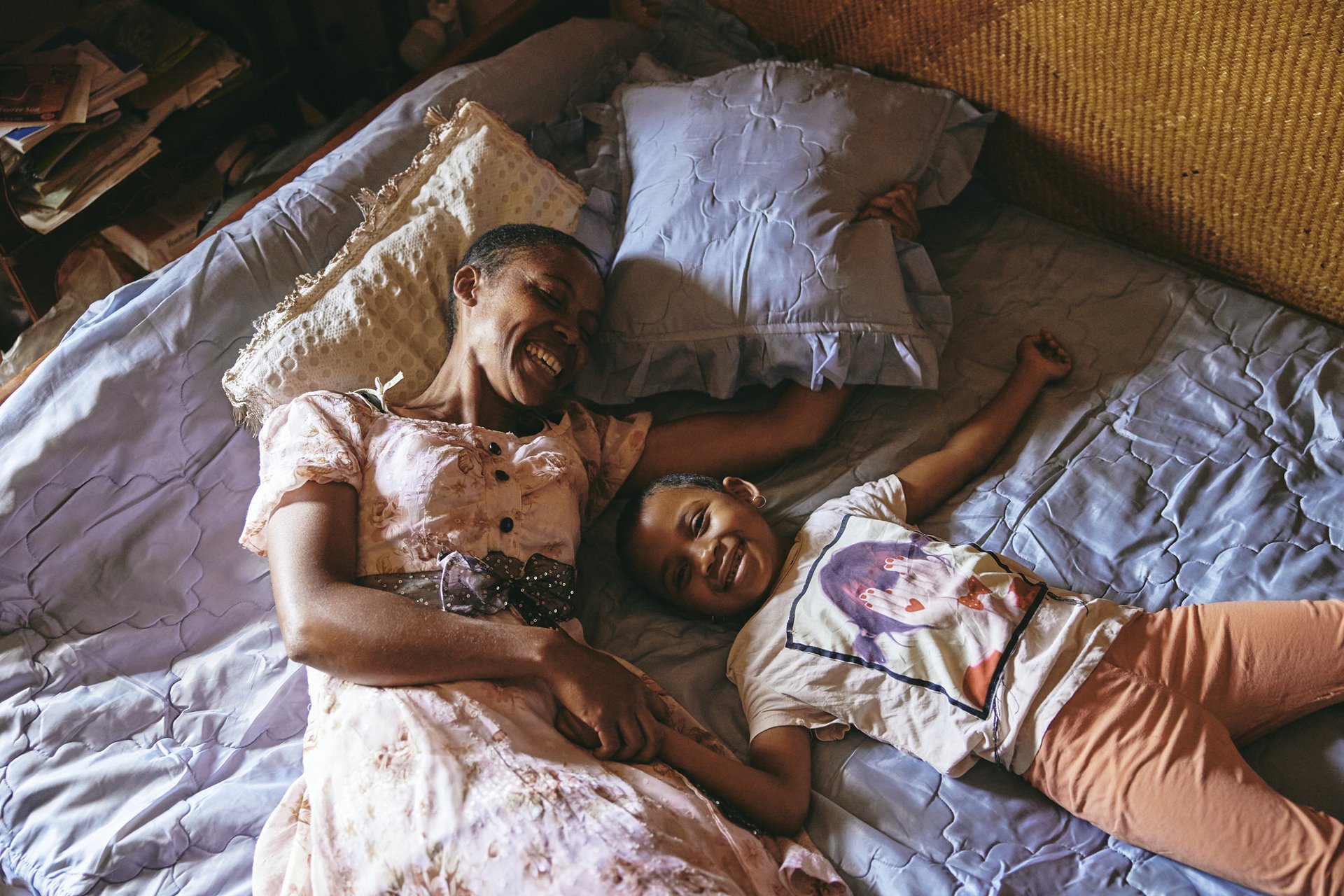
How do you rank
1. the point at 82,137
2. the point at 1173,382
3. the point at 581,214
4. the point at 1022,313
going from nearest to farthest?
the point at 1173,382 < the point at 1022,313 < the point at 581,214 < the point at 82,137

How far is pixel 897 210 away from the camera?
5.22ft

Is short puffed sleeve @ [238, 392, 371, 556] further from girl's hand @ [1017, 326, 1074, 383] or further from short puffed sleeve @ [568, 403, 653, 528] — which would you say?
girl's hand @ [1017, 326, 1074, 383]

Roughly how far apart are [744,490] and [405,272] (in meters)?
0.62

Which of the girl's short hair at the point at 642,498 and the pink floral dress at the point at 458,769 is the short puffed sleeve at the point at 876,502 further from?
the pink floral dress at the point at 458,769

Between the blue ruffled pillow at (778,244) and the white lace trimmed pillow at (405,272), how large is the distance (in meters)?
0.20

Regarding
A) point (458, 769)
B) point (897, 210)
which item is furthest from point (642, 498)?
point (897, 210)

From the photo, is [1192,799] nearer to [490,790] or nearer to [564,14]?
[490,790]

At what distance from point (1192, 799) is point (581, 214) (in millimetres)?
1241

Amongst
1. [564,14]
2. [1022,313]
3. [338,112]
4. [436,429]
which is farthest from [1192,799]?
[338,112]

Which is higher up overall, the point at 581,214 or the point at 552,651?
the point at 581,214

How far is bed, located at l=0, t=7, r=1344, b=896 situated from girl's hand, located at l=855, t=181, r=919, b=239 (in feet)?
0.45

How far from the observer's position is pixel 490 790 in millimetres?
974

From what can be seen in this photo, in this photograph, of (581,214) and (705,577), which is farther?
(581,214)

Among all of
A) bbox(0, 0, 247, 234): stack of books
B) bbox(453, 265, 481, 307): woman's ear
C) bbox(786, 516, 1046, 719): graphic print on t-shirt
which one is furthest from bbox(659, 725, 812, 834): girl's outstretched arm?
bbox(0, 0, 247, 234): stack of books
